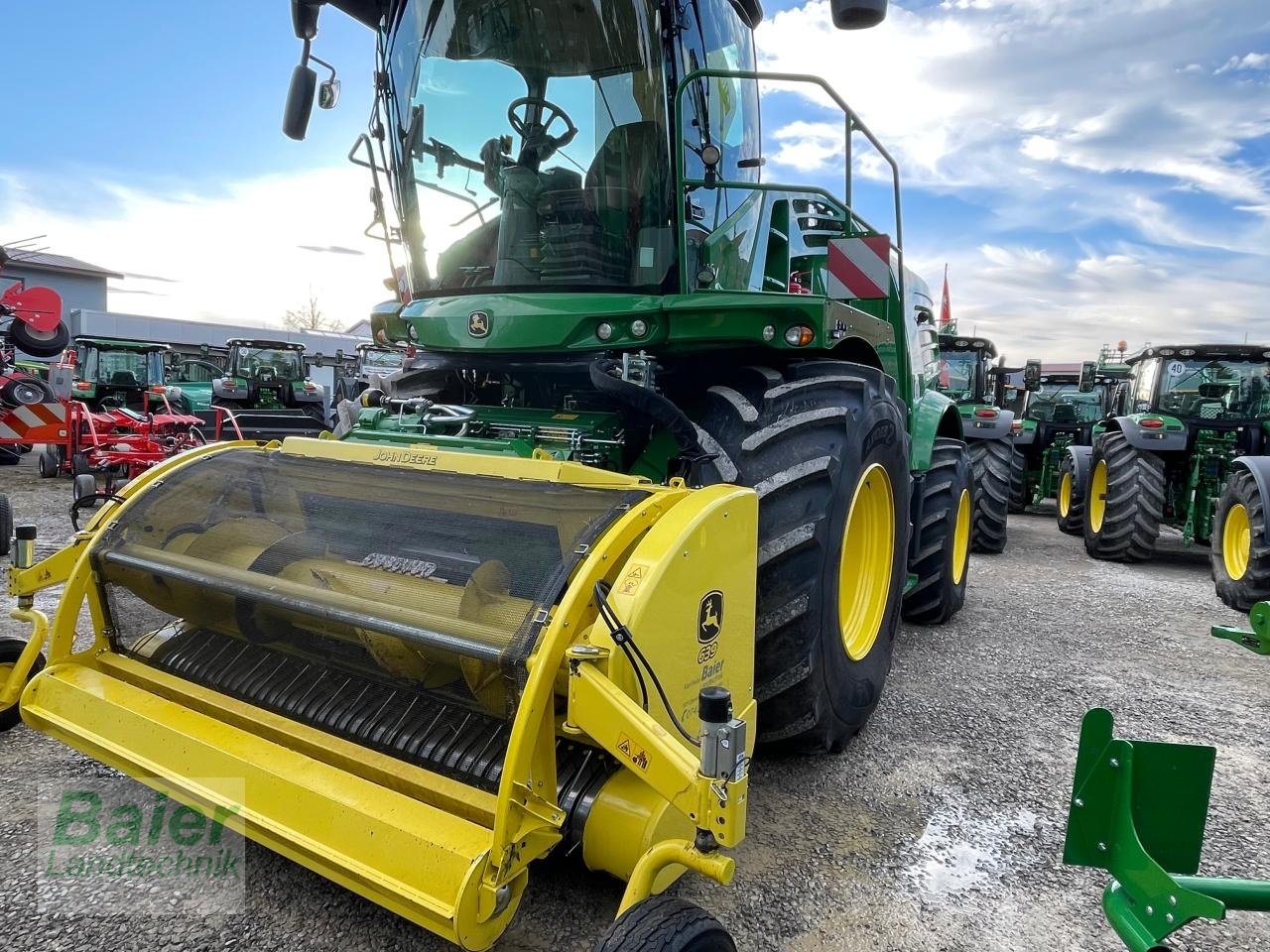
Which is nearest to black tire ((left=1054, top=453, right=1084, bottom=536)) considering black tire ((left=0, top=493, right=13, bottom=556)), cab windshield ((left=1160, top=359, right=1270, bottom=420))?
cab windshield ((left=1160, top=359, right=1270, bottom=420))

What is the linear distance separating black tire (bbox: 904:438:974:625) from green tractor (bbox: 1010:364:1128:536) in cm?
485

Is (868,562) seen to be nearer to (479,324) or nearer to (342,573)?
(479,324)

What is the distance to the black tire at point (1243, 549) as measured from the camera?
19.2ft

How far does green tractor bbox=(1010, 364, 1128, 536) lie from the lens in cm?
995

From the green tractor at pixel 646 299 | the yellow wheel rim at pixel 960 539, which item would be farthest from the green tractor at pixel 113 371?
the yellow wheel rim at pixel 960 539

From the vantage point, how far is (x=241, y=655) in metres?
2.65

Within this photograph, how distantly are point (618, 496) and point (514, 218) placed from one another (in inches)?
63.2

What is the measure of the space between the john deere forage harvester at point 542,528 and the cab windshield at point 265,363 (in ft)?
39.4

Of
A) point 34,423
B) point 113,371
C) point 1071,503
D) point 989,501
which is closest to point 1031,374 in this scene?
point 1071,503

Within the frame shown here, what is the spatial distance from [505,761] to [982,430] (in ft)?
25.6

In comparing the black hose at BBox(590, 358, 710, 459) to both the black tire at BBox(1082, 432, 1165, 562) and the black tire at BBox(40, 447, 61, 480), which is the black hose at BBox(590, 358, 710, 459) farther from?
the black tire at BBox(40, 447, 61, 480)

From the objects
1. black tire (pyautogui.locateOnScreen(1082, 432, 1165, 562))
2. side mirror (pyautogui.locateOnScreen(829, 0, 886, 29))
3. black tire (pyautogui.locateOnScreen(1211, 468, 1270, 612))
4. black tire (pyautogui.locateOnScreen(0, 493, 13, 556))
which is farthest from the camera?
black tire (pyautogui.locateOnScreen(1082, 432, 1165, 562))

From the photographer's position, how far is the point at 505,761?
5.72 feet

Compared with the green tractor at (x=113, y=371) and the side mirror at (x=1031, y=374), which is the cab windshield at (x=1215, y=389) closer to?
the side mirror at (x=1031, y=374)
